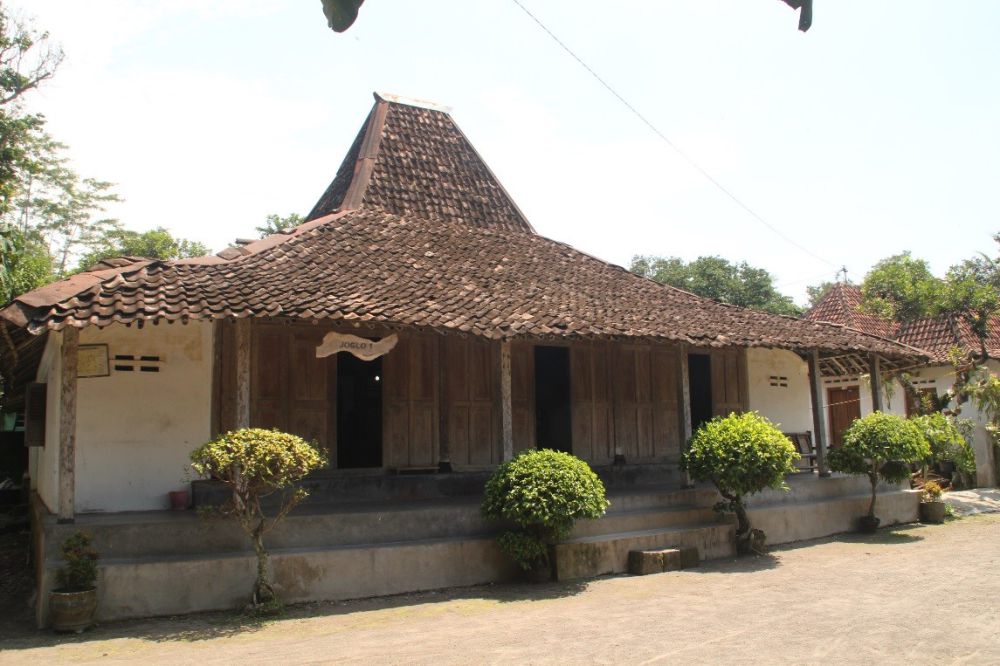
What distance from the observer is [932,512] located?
1391 centimetres

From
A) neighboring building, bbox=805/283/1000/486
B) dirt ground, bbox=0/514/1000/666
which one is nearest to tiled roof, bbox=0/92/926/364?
dirt ground, bbox=0/514/1000/666

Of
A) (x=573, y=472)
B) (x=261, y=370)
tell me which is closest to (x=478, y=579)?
(x=573, y=472)

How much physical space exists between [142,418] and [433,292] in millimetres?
3734

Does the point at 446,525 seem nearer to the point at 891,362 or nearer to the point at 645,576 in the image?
the point at 645,576

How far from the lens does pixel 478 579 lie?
29.5ft

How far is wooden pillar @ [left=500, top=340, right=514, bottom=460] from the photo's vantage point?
10.1 m

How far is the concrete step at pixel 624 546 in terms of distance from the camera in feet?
30.2

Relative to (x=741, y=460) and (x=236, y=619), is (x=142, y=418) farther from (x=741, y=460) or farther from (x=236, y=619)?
(x=741, y=460)

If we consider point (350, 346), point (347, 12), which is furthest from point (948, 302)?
point (347, 12)

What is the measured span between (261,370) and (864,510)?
9984mm

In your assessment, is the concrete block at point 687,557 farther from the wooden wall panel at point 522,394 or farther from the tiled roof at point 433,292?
the wooden wall panel at point 522,394

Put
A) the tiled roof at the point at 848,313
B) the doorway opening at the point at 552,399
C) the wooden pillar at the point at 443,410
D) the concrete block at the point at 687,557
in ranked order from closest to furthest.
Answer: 1. the concrete block at the point at 687,557
2. the wooden pillar at the point at 443,410
3. the doorway opening at the point at 552,399
4. the tiled roof at the point at 848,313

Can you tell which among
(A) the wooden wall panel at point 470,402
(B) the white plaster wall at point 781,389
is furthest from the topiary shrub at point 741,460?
(B) the white plaster wall at point 781,389

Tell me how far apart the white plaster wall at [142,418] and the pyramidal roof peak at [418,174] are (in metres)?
4.12
